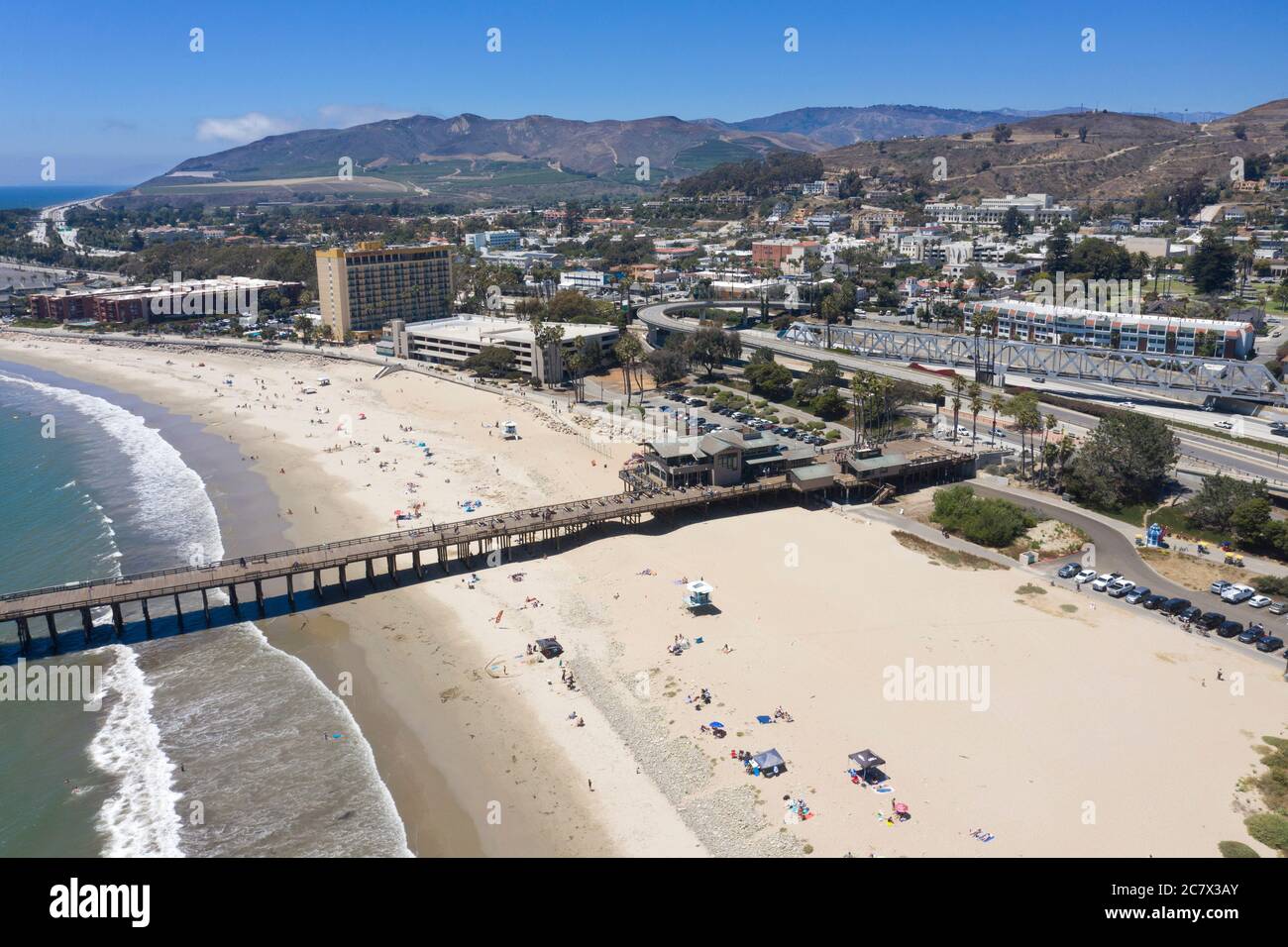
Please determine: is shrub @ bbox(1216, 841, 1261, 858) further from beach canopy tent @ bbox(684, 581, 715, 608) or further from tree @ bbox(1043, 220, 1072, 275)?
tree @ bbox(1043, 220, 1072, 275)

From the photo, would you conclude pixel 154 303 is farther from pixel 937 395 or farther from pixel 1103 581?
pixel 1103 581

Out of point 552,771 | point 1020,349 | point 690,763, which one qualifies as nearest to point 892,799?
point 690,763

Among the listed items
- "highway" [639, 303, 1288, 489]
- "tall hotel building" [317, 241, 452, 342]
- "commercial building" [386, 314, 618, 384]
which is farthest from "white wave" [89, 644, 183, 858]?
"tall hotel building" [317, 241, 452, 342]

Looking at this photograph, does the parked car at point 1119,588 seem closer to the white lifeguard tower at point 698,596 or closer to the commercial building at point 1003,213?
the white lifeguard tower at point 698,596

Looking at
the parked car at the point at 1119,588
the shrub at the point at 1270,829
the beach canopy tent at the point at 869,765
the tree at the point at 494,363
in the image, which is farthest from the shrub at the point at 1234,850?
the tree at the point at 494,363

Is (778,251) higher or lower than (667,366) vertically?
higher

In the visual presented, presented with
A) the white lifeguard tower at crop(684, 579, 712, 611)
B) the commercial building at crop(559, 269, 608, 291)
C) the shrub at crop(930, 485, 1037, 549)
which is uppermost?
the commercial building at crop(559, 269, 608, 291)

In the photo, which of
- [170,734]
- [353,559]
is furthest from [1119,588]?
[170,734]
